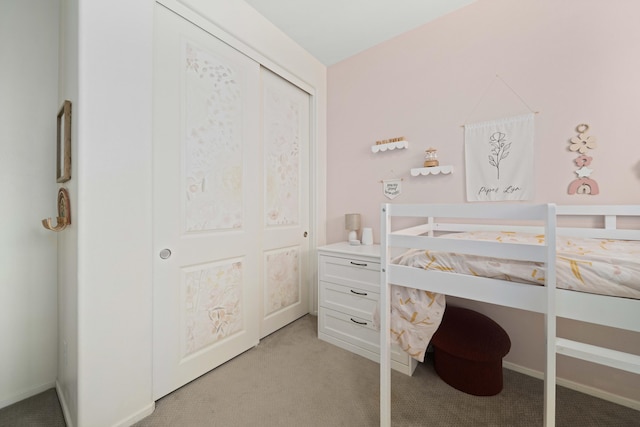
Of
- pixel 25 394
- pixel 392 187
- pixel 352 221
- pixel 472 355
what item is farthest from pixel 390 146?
pixel 25 394

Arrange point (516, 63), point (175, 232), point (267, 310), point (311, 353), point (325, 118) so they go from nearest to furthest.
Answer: point (175, 232) < point (516, 63) < point (311, 353) < point (267, 310) < point (325, 118)

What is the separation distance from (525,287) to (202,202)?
1734 millimetres

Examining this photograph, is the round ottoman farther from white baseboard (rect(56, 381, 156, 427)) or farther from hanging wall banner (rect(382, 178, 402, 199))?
white baseboard (rect(56, 381, 156, 427))

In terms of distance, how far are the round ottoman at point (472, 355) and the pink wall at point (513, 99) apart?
0.33 metres

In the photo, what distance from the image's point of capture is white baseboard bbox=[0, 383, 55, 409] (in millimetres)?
1420

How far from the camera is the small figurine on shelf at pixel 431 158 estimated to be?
203 centimetres

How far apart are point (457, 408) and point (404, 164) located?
1729mm

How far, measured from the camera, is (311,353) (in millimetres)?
1938

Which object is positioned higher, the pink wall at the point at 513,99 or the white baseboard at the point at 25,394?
the pink wall at the point at 513,99

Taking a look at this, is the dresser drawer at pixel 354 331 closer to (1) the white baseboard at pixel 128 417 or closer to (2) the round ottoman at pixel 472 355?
(2) the round ottoman at pixel 472 355

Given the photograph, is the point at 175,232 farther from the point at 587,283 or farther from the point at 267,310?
the point at 587,283

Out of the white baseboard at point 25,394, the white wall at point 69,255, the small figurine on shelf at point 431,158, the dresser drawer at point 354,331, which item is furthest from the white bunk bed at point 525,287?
the white baseboard at point 25,394

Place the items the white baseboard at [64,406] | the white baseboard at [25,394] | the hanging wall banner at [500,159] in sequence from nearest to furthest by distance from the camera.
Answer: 1. the white baseboard at [64,406]
2. the white baseboard at [25,394]
3. the hanging wall banner at [500,159]

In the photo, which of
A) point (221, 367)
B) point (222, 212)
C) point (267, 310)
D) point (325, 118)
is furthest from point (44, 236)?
point (325, 118)
